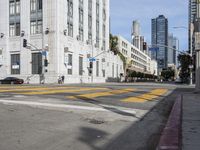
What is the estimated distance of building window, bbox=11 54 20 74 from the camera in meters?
71.0

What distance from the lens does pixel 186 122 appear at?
11.2 meters

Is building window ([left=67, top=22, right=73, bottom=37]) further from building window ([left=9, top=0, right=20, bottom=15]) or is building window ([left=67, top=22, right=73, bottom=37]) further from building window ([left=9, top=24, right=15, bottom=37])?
building window ([left=9, top=24, right=15, bottom=37])

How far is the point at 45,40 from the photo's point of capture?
68188 mm

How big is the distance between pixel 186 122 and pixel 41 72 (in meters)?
58.4

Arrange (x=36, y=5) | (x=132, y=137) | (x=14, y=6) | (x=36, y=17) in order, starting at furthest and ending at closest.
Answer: (x=14, y=6), (x=36, y=5), (x=36, y=17), (x=132, y=137)

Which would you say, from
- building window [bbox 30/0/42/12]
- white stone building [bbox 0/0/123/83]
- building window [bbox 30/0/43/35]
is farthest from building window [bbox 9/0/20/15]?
building window [bbox 30/0/43/35]

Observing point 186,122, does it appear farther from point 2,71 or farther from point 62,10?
point 2,71

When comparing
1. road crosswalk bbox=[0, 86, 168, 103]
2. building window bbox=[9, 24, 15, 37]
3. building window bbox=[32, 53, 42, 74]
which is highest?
building window bbox=[9, 24, 15, 37]

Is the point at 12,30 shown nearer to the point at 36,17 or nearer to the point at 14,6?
the point at 14,6

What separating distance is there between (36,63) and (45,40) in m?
4.72

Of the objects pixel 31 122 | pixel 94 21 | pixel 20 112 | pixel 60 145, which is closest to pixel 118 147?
pixel 60 145

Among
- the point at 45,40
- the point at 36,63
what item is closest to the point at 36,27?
the point at 45,40

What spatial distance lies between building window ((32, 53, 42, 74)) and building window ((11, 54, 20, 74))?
3686mm

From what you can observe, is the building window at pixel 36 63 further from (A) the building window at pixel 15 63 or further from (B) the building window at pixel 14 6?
(B) the building window at pixel 14 6
